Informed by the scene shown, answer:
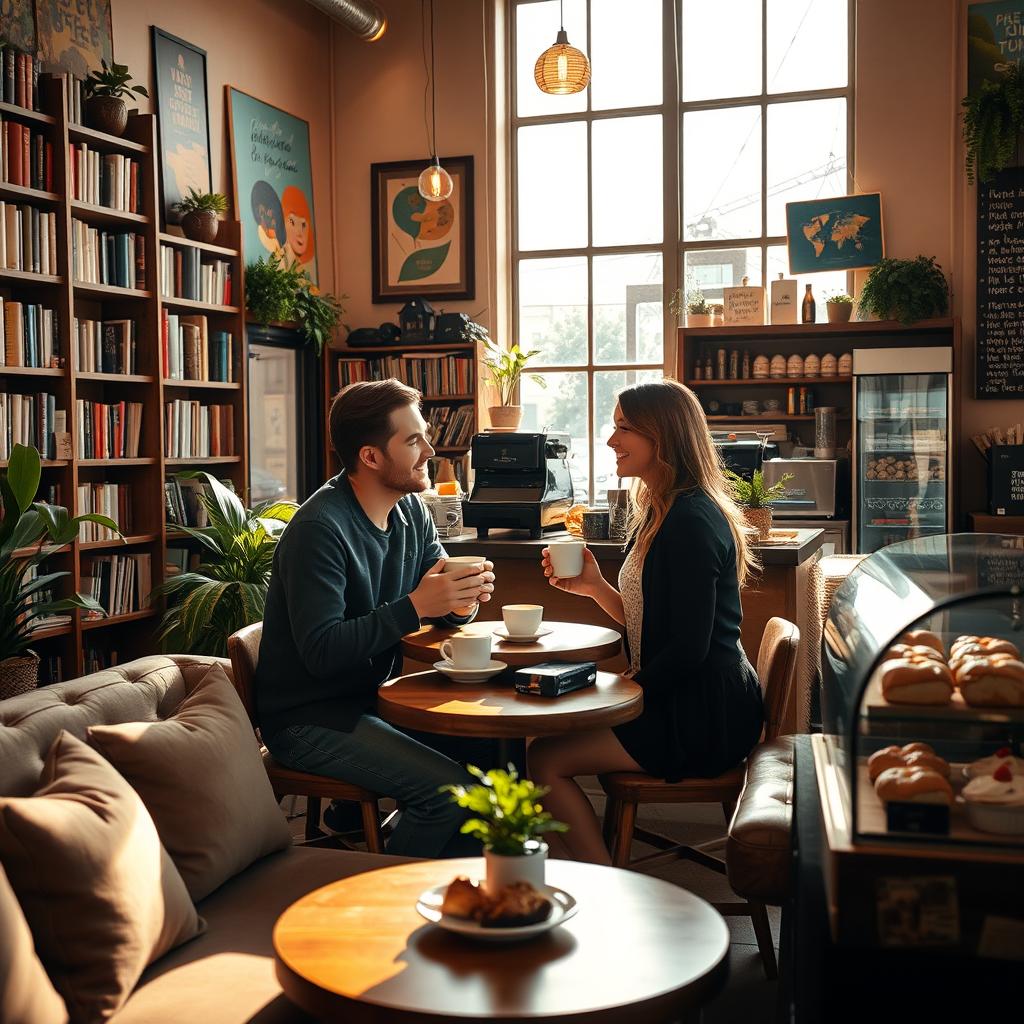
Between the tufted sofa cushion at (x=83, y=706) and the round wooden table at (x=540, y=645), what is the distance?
494 millimetres

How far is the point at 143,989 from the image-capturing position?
179 centimetres

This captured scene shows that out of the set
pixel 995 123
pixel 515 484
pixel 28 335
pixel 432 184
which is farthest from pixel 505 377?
pixel 995 123

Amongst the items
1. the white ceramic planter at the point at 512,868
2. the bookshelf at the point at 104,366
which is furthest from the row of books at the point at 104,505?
the white ceramic planter at the point at 512,868

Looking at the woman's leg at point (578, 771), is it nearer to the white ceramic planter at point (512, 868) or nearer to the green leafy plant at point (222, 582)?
the white ceramic planter at point (512, 868)

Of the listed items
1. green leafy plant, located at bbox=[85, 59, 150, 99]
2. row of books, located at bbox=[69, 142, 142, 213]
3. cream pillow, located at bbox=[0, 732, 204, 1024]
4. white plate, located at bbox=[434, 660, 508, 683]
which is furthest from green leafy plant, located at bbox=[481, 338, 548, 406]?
cream pillow, located at bbox=[0, 732, 204, 1024]

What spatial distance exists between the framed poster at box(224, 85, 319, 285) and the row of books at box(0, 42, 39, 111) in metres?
1.99

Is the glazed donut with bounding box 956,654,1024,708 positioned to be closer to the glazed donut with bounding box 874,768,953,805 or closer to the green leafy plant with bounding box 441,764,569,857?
the glazed donut with bounding box 874,768,953,805

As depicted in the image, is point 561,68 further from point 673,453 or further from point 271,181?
point 673,453

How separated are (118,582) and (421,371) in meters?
2.88

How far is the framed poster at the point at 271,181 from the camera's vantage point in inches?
273

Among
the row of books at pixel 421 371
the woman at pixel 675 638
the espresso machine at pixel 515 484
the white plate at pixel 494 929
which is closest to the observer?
the white plate at pixel 494 929

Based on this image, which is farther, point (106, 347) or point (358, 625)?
point (106, 347)

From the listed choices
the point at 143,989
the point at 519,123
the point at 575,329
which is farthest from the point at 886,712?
the point at 519,123

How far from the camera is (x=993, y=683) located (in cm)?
162
